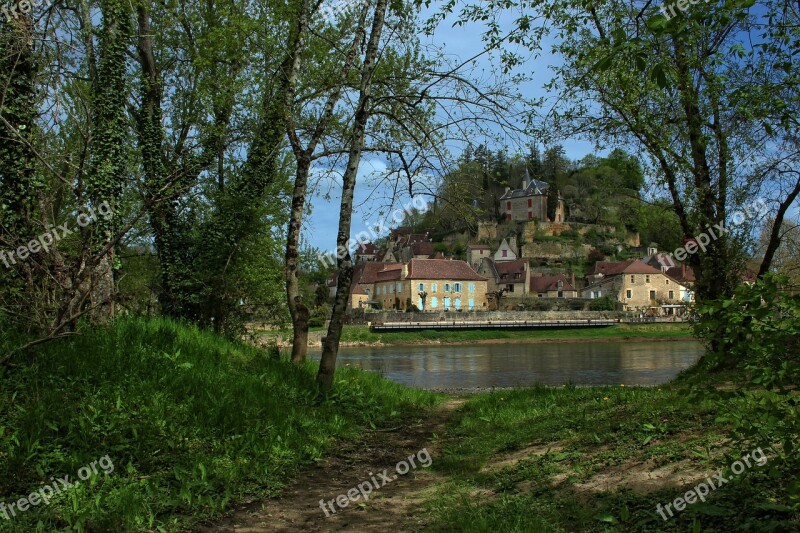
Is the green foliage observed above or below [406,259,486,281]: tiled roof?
below

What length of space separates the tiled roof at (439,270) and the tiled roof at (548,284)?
16.5 m

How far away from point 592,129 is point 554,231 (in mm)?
116243

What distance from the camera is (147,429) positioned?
609 cm

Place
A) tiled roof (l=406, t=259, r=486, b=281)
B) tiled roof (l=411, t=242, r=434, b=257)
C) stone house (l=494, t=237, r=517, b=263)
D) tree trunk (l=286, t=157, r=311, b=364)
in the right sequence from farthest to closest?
stone house (l=494, t=237, r=517, b=263) < tiled roof (l=411, t=242, r=434, b=257) < tiled roof (l=406, t=259, r=486, b=281) < tree trunk (l=286, t=157, r=311, b=364)

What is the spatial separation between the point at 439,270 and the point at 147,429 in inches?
3167

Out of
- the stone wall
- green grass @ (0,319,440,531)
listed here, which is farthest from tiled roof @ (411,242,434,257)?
green grass @ (0,319,440,531)

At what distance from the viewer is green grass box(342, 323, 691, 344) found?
63347 millimetres

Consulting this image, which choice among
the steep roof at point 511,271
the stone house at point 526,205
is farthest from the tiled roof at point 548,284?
the stone house at point 526,205

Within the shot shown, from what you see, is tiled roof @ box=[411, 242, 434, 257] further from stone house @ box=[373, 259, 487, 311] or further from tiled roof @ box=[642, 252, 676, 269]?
tiled roof @ box=[642, 252, 676, 269]

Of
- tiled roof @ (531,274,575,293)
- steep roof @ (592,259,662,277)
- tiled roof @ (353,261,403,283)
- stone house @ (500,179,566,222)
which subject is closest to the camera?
steep roof @ (592,259,662,277)

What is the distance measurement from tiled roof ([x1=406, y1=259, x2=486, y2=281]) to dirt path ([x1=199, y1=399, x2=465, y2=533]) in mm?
75680

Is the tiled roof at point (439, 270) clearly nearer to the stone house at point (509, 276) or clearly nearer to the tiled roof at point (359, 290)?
the tiled roof at point (359, 290)

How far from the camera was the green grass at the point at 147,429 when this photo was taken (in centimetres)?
499

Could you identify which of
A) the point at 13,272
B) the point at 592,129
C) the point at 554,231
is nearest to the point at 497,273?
the point at 554,231
